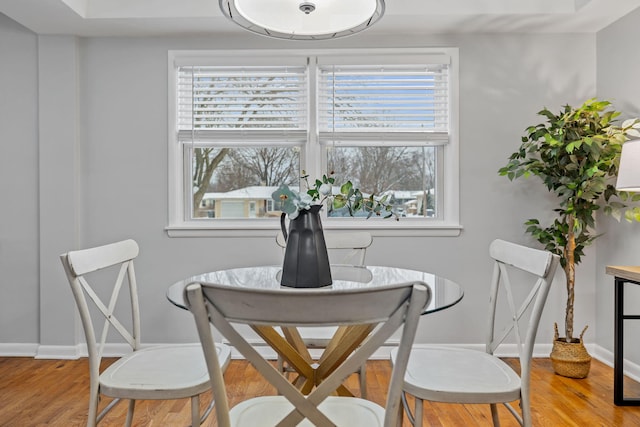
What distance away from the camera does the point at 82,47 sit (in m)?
3.14

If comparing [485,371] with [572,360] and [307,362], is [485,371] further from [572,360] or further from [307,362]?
[572,360]

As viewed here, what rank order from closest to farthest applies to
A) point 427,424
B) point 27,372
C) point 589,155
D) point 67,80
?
1. point 427,424
2. point 589,155
3. point 27,372
4. point 67,80

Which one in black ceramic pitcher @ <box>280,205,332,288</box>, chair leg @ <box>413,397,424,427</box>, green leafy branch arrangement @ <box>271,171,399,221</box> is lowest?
chair leg @ <box>413,397,424,427</box>

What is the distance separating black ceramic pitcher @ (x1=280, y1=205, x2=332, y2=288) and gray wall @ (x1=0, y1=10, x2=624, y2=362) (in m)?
1.50

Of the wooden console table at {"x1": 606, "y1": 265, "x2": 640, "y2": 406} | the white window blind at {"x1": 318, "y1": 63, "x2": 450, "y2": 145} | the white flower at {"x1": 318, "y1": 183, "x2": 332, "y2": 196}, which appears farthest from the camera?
the white window blind at {"x1": 318, "y1": 63, "x2": 450, "y2": 145}

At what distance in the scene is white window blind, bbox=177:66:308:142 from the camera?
318cm

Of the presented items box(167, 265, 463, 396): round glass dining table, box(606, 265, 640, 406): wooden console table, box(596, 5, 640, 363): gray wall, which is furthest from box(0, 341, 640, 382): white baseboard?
box(167, 265, 463, 396): round glass dining table

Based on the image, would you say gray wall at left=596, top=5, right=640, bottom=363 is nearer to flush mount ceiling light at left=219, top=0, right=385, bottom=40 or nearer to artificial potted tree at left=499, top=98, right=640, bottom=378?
artificial potted tree at left=499, top=98, right=640, bottom=378

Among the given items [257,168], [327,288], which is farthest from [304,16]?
[257,168]

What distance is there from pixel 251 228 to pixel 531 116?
216 cm

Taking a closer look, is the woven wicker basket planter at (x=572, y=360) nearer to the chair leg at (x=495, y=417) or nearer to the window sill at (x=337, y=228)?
the window sill at (x=337, y=228)

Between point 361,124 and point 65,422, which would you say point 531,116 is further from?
point 65,422

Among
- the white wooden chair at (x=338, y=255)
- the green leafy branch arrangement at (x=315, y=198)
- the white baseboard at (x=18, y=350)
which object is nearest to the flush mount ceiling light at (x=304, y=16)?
the green leafy branch arrangement at (x=315, y=198)

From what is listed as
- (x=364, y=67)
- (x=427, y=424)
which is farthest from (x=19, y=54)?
(x=427, y=424)
